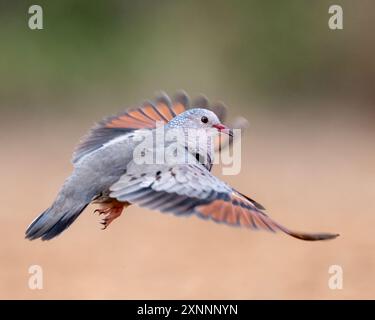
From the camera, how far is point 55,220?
3.83 meters

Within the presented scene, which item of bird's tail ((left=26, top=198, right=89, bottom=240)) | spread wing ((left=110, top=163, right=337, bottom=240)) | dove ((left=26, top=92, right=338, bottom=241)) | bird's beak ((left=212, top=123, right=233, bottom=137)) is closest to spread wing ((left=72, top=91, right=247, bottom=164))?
dove ((left=26, top=92, right=338, bottom=241))

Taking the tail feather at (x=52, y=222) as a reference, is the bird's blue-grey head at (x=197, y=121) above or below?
above

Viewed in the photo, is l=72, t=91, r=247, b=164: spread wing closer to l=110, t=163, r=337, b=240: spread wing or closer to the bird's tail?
the bird's tail

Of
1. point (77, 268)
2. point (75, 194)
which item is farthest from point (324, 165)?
point (75, 194)

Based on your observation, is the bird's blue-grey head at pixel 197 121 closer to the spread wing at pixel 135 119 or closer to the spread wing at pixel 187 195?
the spread wing at pixel 187 195

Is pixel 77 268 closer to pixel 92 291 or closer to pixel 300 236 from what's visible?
pixel 92 291

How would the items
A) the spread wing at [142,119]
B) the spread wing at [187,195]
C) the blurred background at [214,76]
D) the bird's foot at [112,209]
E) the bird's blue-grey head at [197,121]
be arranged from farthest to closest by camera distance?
the blurred background at [214,76] → the spread wing at [142,119] → the bird's blue-grey head at [197,121] → the bird's foot at [112,209] → the spread wing at [187,195]

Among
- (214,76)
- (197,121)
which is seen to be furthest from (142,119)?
(214,76)

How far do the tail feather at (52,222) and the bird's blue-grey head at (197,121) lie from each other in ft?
2.18

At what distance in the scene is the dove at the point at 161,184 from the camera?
358cm

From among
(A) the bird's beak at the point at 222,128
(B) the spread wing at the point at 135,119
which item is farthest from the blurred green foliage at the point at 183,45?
(A) the bird's beak at the point at 222,128

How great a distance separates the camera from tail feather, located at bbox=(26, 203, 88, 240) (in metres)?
3.78

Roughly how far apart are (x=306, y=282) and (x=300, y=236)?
178 inches

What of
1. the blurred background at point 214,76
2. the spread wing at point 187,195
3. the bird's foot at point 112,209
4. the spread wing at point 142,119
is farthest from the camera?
the blurred background at point 214,76
